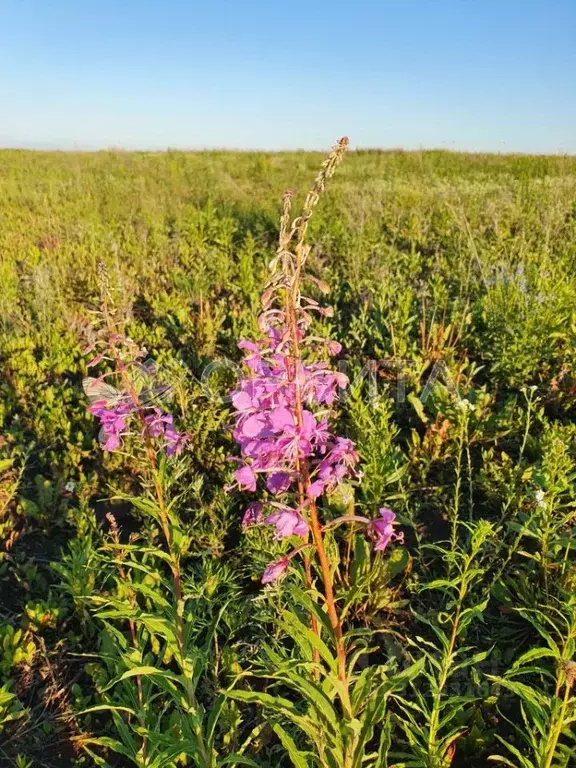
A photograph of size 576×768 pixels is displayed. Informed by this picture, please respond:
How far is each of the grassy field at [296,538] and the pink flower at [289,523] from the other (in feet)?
0.50

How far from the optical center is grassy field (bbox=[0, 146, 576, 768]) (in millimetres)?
1701

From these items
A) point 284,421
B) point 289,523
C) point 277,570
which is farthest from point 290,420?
point 277,570

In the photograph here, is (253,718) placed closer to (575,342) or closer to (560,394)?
(560,394)

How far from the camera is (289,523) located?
1205 millimetres

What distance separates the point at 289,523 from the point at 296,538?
0.19 m

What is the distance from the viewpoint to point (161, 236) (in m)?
7.24

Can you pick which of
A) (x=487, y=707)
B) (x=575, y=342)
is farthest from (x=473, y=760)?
(x=575, y=342)

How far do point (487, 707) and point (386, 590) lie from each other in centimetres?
58

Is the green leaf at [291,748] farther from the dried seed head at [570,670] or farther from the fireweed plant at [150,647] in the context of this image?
the dried seed head at [570,670]

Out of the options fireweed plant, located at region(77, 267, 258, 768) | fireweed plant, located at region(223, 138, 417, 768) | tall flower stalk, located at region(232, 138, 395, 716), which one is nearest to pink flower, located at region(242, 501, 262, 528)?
fireweed plant, located at region(223, 138, 417, 768)

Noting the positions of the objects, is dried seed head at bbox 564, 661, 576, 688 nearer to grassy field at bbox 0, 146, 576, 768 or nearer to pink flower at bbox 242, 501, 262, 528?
grassy field at bbox 0, 146, 576, 768

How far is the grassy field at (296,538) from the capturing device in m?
1.70

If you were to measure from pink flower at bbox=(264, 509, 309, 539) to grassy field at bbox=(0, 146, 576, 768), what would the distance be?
6.0 inches

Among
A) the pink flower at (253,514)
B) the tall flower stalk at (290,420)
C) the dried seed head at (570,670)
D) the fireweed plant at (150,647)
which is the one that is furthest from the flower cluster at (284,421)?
the dried seed head at (570,670)
